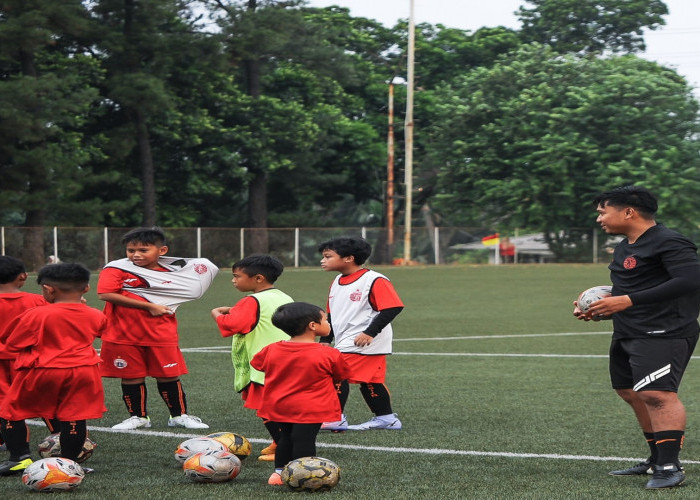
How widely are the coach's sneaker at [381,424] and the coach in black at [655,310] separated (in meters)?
2.44

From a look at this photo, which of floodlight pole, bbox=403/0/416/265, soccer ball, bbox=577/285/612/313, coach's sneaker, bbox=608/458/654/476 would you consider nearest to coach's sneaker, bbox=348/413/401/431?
coach's sneaker, bbox=608/458/654/476

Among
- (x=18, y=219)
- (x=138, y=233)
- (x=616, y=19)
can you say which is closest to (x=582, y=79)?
(x=616, y=19)

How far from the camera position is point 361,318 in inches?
310

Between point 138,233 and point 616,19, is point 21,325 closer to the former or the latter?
point 138,233

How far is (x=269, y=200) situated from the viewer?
54.3 m

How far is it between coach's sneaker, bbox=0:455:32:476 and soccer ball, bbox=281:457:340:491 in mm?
1592

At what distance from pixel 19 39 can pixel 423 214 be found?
32248mm

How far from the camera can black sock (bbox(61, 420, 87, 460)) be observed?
611 cm

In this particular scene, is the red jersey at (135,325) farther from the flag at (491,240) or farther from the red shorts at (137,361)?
the flag at (491,240)

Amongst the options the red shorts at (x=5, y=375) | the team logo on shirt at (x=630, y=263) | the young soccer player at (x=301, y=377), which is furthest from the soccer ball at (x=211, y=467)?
the team logo on shirt at (x=630, y=263)

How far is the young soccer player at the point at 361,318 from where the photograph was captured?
25.3 ft

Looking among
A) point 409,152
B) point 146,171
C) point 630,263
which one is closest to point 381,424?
point 630,263

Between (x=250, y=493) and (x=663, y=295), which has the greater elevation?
(x=663, y=295)

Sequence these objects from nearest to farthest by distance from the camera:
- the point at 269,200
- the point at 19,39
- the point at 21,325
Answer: the point at 21,325 → the point at 19,39 → the point at 269,200
